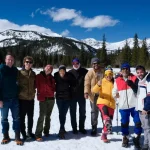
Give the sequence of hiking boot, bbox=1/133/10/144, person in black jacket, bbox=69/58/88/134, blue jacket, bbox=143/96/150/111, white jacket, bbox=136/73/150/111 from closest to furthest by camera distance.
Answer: blue jacket, bbox=143/96/150/111 < white jacket, bbox=136/73/150/111 < hiking boot, bbox=1/133/10/144 < person in black jacket, bbox=69/58/88/134

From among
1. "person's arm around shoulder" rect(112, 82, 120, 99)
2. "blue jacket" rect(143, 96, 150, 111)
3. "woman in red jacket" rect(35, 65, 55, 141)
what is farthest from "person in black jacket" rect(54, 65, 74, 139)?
"blue jacket" rect(143, 96, 150, 111)

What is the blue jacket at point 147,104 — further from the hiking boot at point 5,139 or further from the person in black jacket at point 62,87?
the hiking boot at point 5,139

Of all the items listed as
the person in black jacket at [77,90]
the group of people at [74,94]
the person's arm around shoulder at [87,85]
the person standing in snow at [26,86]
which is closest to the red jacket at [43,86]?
the group of people at [74,94]

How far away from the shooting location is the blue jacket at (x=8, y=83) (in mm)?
6317

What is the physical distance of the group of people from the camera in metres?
6.28

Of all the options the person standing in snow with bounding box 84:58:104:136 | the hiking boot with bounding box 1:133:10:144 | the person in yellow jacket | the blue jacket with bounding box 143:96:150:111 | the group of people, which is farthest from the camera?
the person standing in snow with bounding box 84:58:104:136

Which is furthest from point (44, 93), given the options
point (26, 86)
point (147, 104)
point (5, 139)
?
point (147, 104)

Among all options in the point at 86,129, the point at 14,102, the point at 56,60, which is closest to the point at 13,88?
the point at 14,102

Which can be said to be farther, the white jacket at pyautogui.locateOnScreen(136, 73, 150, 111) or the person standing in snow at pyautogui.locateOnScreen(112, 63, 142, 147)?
the person standing in snow at pyautogui.locateOnScreen(112, 63, 142, 147)

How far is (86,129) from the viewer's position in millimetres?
8117

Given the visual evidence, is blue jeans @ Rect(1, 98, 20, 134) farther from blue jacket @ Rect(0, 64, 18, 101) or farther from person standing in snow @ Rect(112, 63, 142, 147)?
person standing in snow @ Rect(112, 63, 142, 147)

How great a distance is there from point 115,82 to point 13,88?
8.57ft

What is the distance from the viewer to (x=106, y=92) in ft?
22.5

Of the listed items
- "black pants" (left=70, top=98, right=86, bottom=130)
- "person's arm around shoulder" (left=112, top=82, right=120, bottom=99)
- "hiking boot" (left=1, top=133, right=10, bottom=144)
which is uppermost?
"person's arm around shoulder" (left=112, top=82, right=120, bottom=99)
